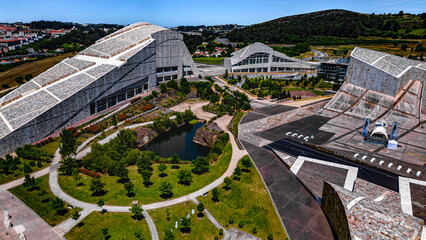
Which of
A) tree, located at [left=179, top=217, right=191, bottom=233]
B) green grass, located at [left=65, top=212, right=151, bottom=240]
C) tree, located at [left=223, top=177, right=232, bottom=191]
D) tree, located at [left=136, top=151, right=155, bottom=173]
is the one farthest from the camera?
tree, located at [left=136, top=151, right=155, bottom=173]

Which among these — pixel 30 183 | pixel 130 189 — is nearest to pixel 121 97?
pixel 30 183

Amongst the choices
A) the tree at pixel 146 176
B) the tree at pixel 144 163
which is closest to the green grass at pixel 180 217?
the tree at pixel 146 176

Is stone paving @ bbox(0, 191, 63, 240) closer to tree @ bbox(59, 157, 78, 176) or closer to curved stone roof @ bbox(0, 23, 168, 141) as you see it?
tree @ bbox(59, 157, 78, 176)

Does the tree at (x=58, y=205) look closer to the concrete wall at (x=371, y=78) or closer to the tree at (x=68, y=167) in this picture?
the tree at (x=68, y=167)

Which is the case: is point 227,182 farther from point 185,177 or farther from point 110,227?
point 110,227

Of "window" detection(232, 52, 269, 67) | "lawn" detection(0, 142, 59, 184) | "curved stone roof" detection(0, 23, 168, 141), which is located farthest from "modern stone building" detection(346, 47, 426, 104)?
"lawn" detection(0, 142, 59, 184)
